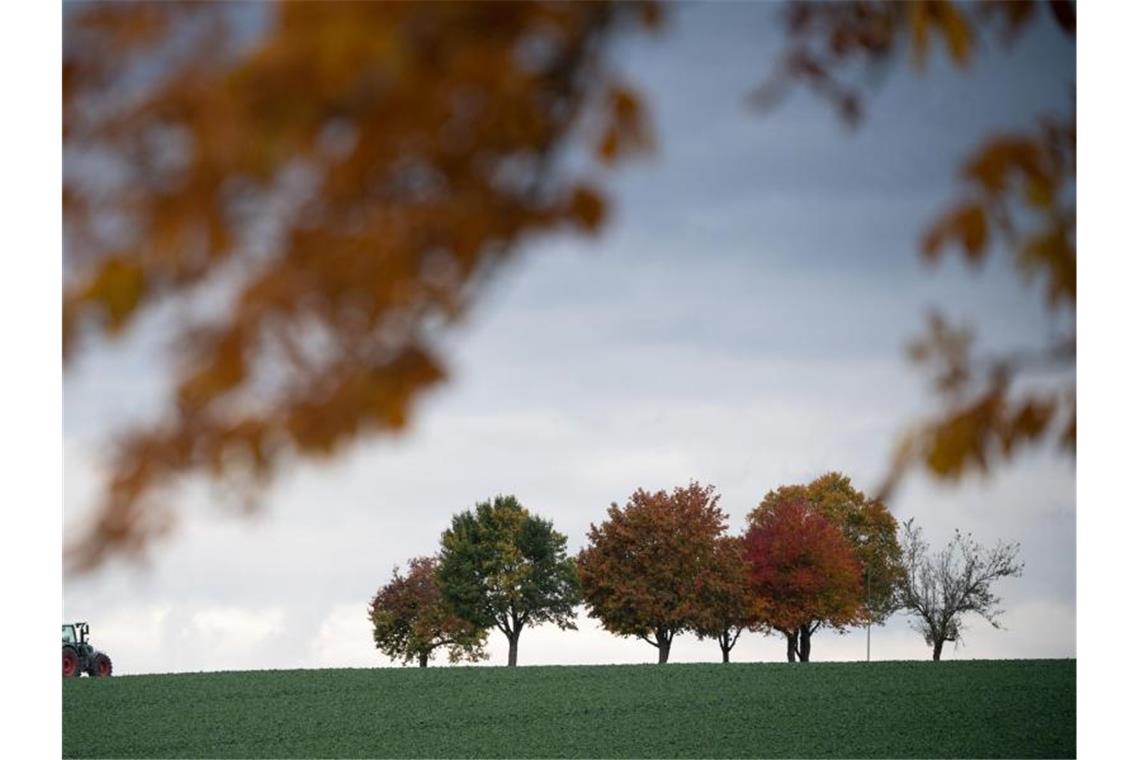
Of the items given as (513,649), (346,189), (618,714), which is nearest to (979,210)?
(346,189)

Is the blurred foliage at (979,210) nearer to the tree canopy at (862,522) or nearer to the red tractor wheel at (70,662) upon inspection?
the tree canopy at (862,522)

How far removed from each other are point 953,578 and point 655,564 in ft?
6.76

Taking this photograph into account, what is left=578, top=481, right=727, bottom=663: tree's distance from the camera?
543 cm

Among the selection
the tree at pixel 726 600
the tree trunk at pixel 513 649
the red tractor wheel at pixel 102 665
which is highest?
the tree at pixel 726 600

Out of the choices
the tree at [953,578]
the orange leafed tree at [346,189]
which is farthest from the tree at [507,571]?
the orange leafed tree at [346,189]

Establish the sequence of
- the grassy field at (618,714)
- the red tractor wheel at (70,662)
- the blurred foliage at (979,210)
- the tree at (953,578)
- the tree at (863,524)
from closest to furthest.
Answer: the blurred foliage at (979,210) < the tree at (953,578) < the tree at (863,524) < the grassy field at (618,714) < the red tractor wheel at (70,662)

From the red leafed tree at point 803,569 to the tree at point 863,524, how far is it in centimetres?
3

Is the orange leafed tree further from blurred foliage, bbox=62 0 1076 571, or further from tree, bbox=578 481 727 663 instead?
tree, bbox=578 481 727 663

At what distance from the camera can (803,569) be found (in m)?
5.62

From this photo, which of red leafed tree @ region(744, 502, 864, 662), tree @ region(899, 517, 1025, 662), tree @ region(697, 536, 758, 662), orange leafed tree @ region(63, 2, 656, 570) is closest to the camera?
orange leafed tree @ region(63, 2, 656, 570)

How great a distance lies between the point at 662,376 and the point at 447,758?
284 centimetres

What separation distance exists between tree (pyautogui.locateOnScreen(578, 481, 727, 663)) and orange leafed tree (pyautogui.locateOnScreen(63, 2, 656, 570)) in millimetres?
3199

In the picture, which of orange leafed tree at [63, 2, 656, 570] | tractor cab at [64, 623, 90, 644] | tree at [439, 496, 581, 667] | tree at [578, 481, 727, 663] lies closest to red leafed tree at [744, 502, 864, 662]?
tree at [578, 481, 727, 663]

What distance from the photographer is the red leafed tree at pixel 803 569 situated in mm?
5355
